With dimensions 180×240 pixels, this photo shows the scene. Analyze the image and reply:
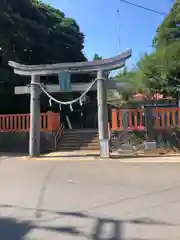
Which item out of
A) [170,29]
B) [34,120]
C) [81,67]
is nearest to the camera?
[81,67]

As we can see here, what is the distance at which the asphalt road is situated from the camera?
4664 millimetres

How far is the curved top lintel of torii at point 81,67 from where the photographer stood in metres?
15.6

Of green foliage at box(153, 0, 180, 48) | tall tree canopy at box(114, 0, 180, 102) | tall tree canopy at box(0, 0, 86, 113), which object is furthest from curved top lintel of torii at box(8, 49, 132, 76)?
tall tree canopy at box(0, 0, 86, 113)

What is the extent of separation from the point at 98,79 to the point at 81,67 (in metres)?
1.06

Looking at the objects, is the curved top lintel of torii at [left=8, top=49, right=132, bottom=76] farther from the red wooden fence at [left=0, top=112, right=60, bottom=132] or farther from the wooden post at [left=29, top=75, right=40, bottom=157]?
the red wooden fence at [left=0, top=112, right=60, bottom=132]

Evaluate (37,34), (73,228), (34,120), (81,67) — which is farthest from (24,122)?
(73,228)

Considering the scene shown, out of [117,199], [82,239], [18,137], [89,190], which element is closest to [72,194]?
[89,190]

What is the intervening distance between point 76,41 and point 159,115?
13.4 metres

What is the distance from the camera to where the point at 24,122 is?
19.8 m

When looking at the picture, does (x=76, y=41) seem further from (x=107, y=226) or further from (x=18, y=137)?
(x=107, y=226)

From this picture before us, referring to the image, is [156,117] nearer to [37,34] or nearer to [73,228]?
[37,34]

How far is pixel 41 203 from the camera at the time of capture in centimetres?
646

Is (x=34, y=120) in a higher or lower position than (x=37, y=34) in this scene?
lower

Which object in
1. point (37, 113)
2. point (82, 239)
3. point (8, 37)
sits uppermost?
point (8, 37)
